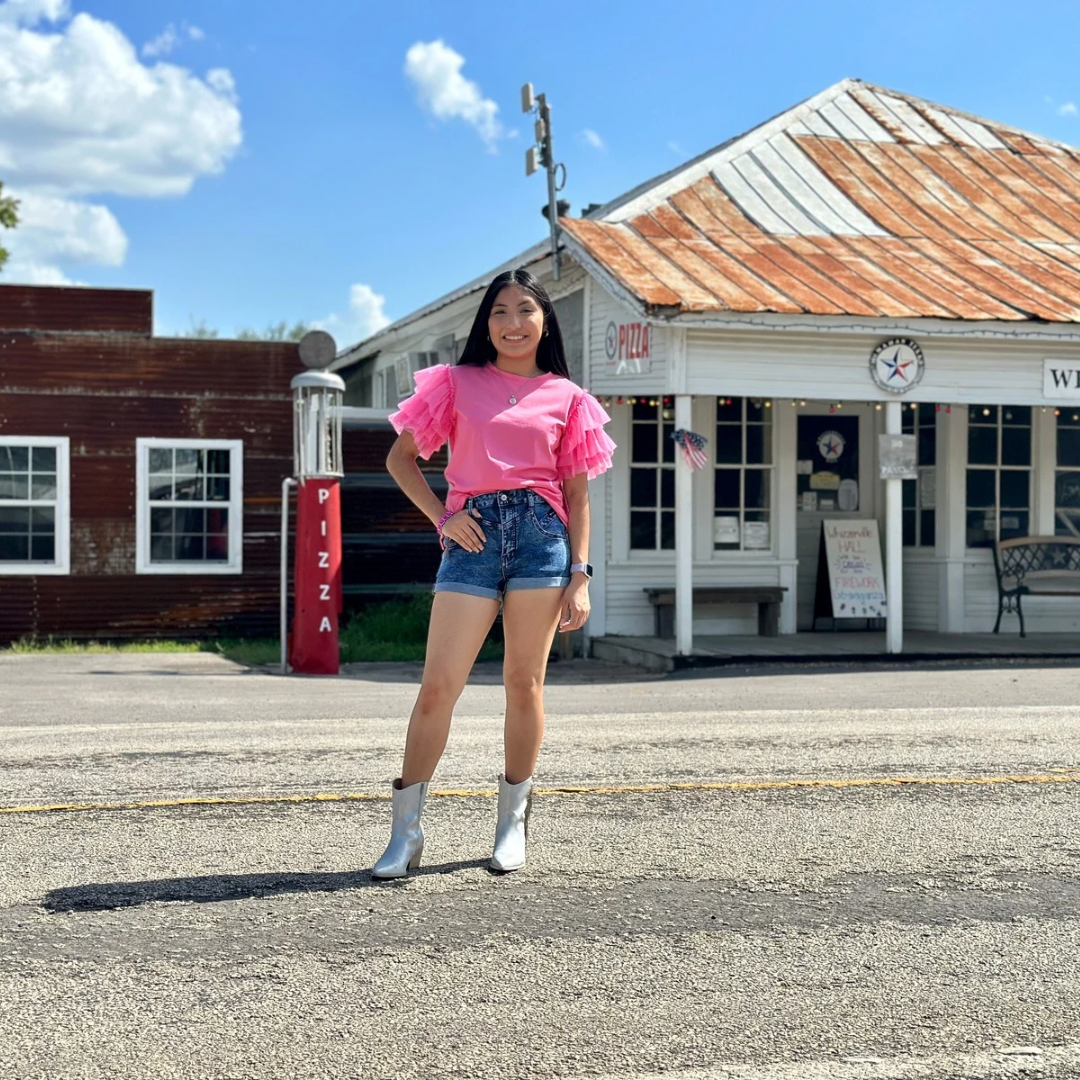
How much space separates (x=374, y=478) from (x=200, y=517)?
2.00 m

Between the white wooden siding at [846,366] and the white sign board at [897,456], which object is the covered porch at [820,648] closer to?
the white sign board at [897,456]

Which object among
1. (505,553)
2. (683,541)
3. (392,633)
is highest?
(683,541)

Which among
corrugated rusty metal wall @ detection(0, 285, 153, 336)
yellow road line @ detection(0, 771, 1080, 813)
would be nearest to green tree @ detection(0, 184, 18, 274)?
corrugated rusty metal wall @ detection(0, 285, 153, 336)

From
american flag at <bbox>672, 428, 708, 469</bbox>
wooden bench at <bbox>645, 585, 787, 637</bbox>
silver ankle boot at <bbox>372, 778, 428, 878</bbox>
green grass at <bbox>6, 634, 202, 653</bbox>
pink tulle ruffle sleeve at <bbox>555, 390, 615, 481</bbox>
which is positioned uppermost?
american flag at <bbox>672, 428, 708, 469</bbox>

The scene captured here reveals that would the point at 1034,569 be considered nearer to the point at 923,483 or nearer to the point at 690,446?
the point at 923,483

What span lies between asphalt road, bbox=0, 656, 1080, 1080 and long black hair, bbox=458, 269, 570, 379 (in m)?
1.61

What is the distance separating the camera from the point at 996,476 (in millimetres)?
16500

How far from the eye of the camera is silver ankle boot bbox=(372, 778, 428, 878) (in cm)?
462

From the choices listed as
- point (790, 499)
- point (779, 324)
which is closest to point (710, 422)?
point (790, 499)

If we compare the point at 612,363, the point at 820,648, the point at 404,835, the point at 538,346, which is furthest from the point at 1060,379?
the point at 404,835

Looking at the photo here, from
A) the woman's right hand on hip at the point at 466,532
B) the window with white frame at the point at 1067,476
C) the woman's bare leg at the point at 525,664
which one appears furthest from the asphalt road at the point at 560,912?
the window with white frame at the point at 1067,476

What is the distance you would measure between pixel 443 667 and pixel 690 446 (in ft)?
28.8

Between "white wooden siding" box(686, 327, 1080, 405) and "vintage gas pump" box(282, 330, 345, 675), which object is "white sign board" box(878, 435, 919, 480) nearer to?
"white wooden siding" box(686, 327, 1080, 405)

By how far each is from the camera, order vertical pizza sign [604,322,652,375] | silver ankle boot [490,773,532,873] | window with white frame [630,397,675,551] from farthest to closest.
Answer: window with white frame [630,397,675,551]
vertical pizza sign [604,322,652,375]
silver ankle boot [490,773,532,873]
